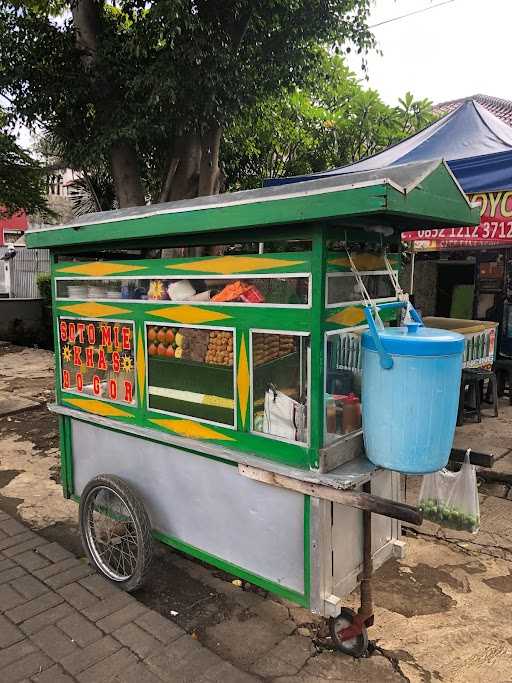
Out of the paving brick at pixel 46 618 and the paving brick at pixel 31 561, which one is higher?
the paving brick at pixel 46 618

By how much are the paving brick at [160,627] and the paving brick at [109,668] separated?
0.54 feet

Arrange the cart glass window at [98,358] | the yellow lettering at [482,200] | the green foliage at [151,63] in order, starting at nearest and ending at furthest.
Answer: the cart glass window at [98,358]
the yellow lettering at [482,200]
the green foliage at [151,63]

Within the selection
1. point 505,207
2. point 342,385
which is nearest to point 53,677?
point 342,385

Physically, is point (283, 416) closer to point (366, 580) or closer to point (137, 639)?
point (366, 580)

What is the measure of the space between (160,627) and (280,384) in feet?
4.62

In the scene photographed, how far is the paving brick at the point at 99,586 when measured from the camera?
116 inches

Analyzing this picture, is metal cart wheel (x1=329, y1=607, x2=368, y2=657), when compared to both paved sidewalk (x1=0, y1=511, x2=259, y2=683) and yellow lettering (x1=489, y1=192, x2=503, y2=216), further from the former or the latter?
yellow lettering (x1=489, y1=192, x2=503, y2=216)

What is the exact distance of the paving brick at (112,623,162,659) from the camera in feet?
8.16

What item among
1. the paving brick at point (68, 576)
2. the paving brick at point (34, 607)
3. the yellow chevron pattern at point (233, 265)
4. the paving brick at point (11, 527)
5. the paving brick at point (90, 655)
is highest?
the yellow chevron pattern at point (233, 265)

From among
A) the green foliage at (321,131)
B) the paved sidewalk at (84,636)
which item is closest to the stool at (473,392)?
the paved sidewalk at (84,636)

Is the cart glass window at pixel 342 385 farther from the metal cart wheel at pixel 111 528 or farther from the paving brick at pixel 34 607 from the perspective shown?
the paving brick at pixel 34 607

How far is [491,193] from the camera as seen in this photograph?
3961 millimetres

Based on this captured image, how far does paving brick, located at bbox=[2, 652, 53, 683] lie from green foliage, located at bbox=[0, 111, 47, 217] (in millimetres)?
9041

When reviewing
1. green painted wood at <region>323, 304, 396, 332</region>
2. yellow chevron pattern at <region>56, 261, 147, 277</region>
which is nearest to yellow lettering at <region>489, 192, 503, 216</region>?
green painted wood at <region>323, 304, 396, 332</region>
